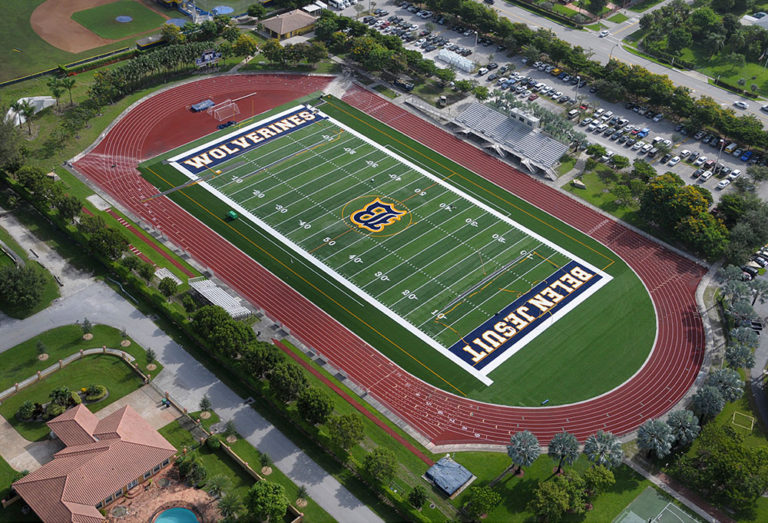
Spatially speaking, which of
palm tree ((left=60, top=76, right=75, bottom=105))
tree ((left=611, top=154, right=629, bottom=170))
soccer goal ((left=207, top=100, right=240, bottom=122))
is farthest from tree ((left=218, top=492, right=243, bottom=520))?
palm tree ((left=60, top=76, right=75, bottom=105))

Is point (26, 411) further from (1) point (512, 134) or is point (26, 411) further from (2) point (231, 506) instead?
(1) point (512, 134)

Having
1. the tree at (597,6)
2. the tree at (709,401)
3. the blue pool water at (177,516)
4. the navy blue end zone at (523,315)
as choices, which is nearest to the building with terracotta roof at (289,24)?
the tree at (597,6)

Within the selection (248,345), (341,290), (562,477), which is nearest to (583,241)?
(341,290)

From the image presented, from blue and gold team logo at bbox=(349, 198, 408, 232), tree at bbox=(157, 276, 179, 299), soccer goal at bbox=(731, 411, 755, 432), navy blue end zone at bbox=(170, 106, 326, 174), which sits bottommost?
soccer goal at bbox=(731, 411, 755, 432)

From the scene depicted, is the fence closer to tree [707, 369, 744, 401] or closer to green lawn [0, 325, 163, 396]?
green lawn [0, 325, 163, 396]

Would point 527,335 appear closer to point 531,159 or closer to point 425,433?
point 425,433
